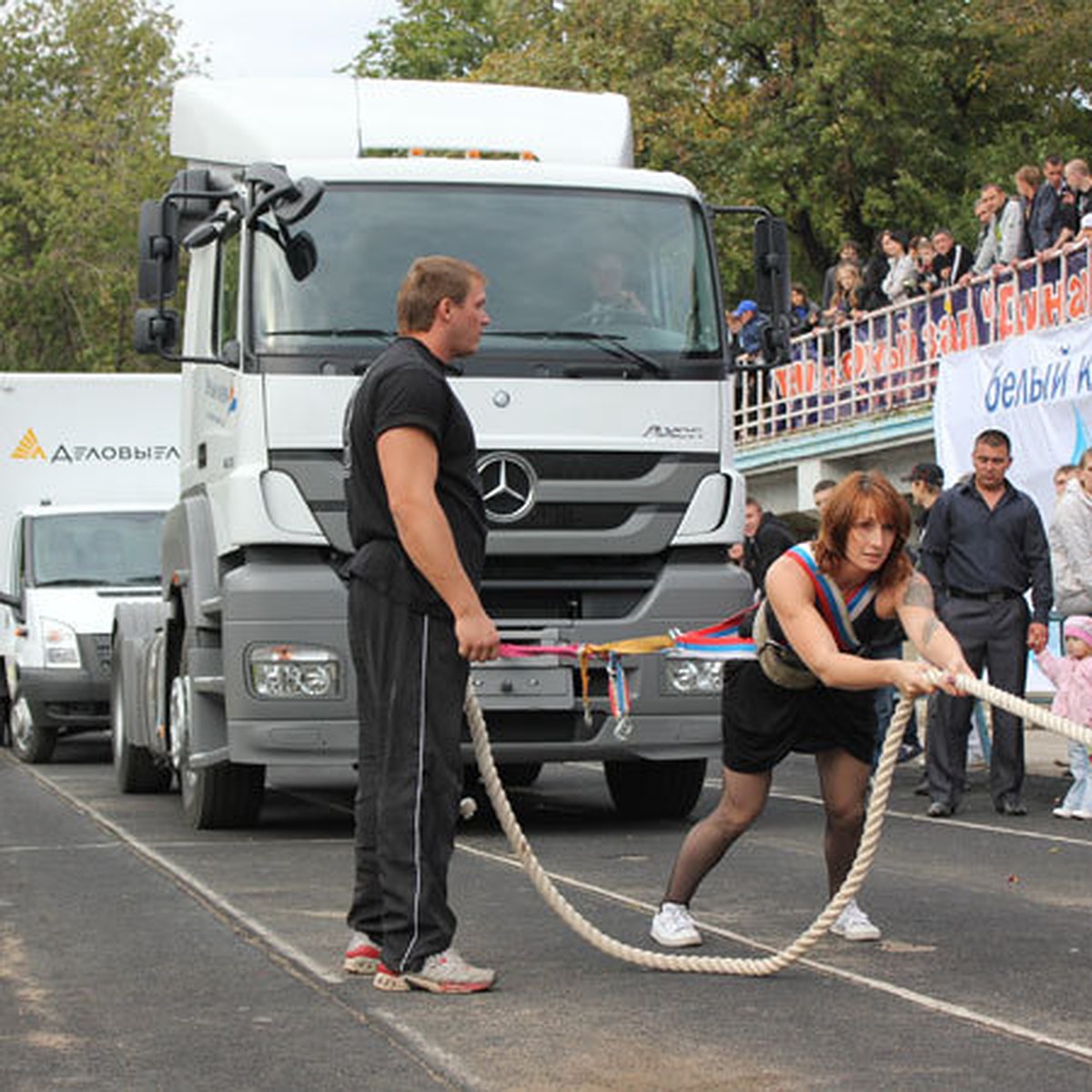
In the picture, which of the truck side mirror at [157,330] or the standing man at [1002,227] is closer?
the truck side mirror at [157,330]

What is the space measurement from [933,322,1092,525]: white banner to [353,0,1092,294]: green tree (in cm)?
1943

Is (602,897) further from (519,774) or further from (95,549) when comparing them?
(95,549)

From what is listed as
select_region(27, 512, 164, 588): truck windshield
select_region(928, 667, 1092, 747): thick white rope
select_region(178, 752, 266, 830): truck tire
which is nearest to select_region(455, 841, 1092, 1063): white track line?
select_region(928, 667, 1092, 747): thick white rope

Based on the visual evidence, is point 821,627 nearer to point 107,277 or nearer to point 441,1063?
point 441,1063

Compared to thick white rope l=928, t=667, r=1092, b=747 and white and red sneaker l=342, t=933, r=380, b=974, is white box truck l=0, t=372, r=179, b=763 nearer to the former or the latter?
white and red sneaker l=342, t=933, r=380, b=974

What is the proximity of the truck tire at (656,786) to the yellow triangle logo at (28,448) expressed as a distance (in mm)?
8471

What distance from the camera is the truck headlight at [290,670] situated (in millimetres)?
11297

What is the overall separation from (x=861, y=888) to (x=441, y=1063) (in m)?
3.72

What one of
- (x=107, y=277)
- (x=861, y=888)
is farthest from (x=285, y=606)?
(x=107, y=277)

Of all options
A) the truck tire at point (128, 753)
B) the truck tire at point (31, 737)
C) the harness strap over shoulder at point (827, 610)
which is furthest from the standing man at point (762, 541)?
the harness strap over shoulder at point (827, 610)

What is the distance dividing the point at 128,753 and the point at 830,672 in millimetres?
9075

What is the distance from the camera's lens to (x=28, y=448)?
2050cm

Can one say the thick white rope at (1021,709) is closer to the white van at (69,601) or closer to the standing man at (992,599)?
the standing man at (992,599)

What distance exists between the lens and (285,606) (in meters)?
11.3
